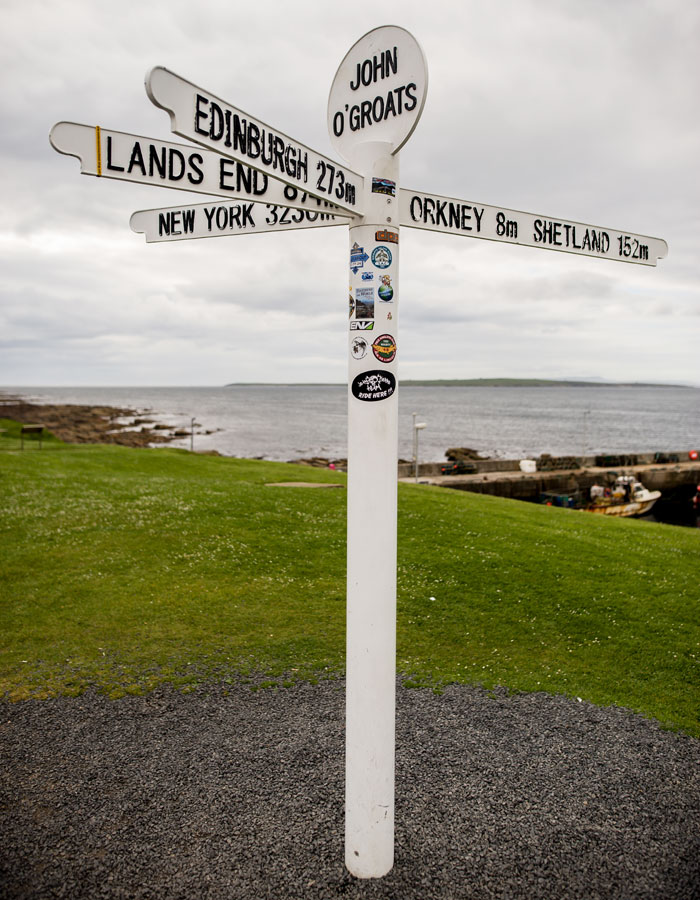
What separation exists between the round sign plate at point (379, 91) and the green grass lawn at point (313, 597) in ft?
17.4

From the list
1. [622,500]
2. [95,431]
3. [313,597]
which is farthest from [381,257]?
[95,431]

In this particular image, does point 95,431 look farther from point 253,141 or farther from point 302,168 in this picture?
point 253,141

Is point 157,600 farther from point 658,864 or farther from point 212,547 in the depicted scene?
point 658,864

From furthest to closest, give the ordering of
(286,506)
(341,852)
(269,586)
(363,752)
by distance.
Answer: (286,506) < (269,586) < (341,852) < (363,752)

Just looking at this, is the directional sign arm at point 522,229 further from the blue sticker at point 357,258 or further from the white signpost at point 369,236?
the blue sticker at point 357,258

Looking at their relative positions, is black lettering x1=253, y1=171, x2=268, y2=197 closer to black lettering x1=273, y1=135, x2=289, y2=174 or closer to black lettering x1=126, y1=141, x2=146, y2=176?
black lettering x1=273, y1=135, x2=289, y2=174

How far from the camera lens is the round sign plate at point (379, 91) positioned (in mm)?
3477

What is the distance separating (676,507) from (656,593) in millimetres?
37413

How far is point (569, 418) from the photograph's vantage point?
501 ft

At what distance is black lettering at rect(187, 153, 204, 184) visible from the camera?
2978 millimetres

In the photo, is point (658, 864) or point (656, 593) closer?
point (658, 864)

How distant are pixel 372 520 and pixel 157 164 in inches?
86.6

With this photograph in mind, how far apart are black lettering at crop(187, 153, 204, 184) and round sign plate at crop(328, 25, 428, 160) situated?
1140 millimetres

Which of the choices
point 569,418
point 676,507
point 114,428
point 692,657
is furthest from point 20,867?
point 569,418
